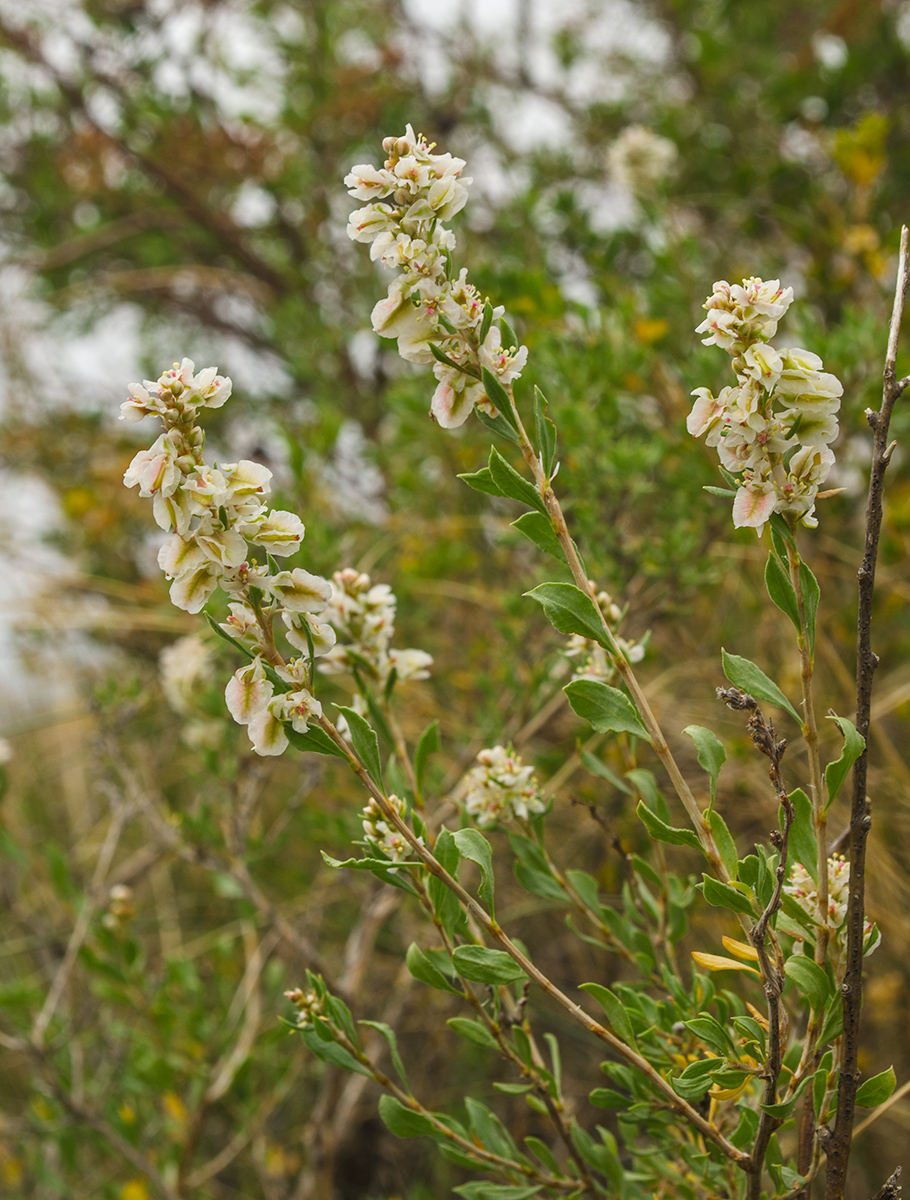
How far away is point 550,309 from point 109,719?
96 cm

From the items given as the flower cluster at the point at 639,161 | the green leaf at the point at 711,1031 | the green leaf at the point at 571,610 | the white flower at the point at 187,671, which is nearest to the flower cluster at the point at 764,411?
the green leaf at the point at 571,610

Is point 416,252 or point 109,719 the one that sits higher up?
point 416,252

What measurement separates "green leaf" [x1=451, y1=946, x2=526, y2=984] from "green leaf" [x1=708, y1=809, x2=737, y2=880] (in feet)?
0.49

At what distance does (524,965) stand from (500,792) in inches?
8.2

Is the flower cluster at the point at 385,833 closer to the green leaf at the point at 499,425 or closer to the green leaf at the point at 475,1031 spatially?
the green leaf at the point at 475,1031

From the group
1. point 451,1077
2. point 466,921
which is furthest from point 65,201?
point 466,921

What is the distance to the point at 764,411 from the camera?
21.5 inches

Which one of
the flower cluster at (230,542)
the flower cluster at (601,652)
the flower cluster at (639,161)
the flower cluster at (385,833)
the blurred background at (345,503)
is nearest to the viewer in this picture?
the flower cluster at (230,542)

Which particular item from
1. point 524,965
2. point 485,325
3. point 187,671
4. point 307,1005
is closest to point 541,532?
point 485,325

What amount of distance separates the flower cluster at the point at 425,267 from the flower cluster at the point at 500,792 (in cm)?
32

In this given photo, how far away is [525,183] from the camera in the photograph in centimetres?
268

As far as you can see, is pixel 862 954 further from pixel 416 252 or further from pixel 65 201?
pixel 65 201

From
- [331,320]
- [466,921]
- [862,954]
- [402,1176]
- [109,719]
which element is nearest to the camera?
[862,954]

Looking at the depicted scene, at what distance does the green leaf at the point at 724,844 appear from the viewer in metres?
0.60
